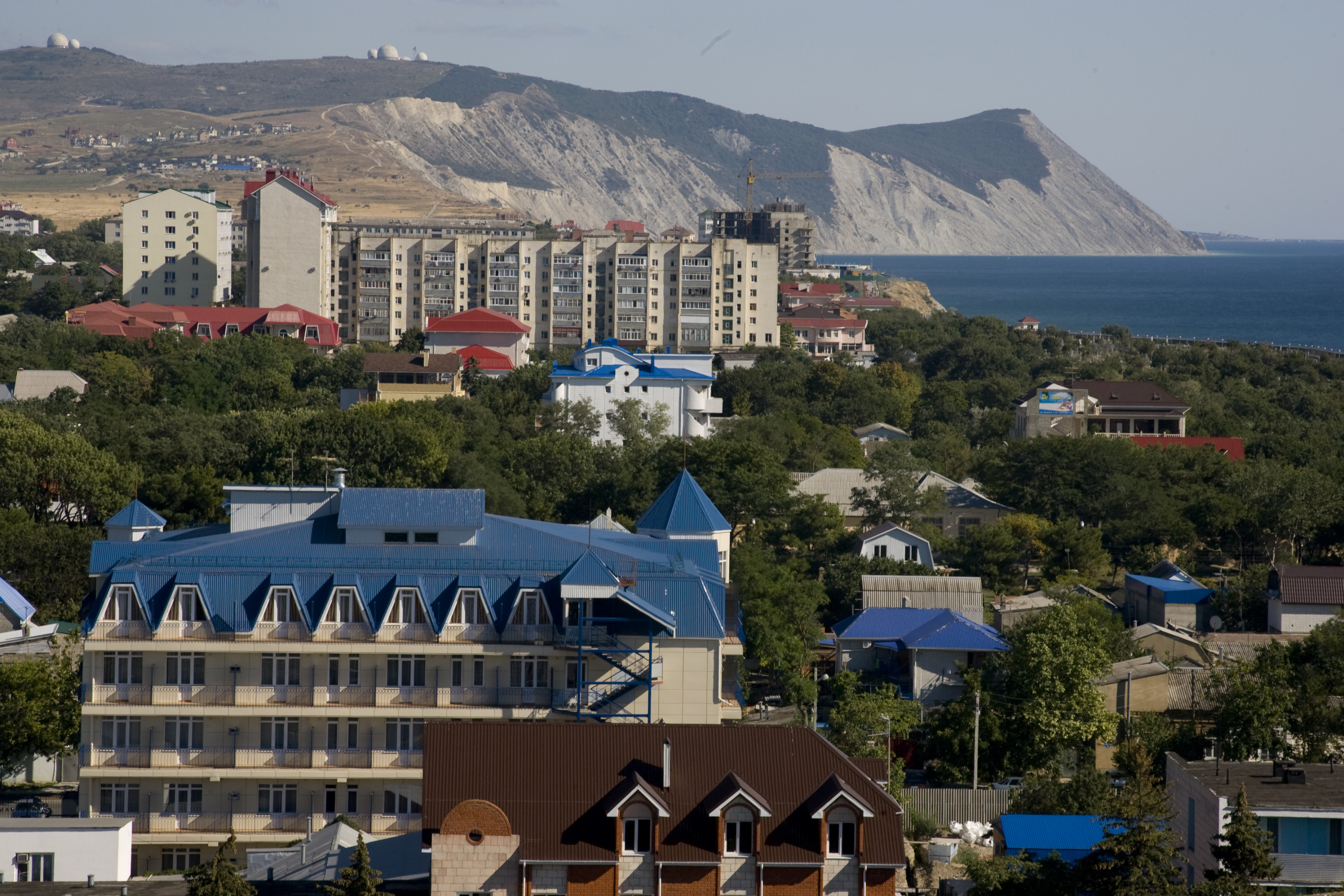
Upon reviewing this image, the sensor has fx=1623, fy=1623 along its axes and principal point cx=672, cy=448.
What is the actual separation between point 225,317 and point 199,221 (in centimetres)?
2646

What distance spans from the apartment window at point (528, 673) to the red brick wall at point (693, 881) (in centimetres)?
690

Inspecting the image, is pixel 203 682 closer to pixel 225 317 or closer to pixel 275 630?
pixel 275 630

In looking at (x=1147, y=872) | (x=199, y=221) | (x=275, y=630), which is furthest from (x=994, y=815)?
(x=199, y=221)

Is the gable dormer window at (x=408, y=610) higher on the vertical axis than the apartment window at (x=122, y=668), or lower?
higher

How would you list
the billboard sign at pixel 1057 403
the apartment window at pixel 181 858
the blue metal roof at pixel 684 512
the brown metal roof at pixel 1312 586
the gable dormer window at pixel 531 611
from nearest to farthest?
the apartment window at pixel 181 858 → the gable dormer window at pixel 531 611 → the blue metal roof at pixel 684 512 → the brown metal roof at pixel 1312 586 → the billboard sign at pixel 1057 403

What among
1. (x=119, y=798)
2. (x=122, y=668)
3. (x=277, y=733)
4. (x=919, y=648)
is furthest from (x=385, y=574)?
(x=919, y=648)

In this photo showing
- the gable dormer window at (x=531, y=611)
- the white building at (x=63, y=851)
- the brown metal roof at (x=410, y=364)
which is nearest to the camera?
the white building at (x=63, y=851)

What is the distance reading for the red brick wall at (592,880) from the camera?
22.0 meters

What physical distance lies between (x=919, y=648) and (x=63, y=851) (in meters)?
22.2

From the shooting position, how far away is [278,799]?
92.8ft

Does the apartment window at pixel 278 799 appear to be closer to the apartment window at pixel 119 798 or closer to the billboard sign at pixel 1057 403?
the apartment window at pixel 119 798

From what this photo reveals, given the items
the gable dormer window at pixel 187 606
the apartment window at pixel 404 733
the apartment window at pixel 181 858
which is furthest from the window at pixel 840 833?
the gable dormer window at pixel 187 606

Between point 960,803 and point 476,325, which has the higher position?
point 476,325

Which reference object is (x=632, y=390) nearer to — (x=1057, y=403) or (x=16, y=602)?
(x=1057, y=403)
